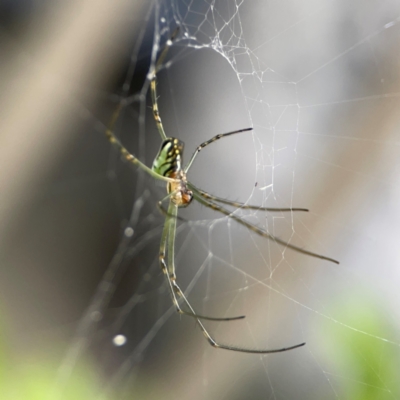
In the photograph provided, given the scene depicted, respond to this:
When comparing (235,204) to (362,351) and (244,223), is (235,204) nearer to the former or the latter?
(244,223)

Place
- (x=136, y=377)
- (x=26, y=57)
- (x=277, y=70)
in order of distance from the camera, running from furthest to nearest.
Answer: (x=26, y=57) < (x=136, y=377) < (x=277, y=70)

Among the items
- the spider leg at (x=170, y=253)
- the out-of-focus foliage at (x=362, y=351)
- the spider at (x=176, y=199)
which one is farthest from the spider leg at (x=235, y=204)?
the out-of-focus foliage at (x=362, y=351)

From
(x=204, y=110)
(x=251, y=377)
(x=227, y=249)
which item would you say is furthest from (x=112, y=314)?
(x=204, y=110)

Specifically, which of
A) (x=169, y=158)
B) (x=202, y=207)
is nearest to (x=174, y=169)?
(x=169, y=158)

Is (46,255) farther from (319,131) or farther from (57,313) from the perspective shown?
(319,131)

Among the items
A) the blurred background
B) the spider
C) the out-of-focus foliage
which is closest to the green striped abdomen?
the spider

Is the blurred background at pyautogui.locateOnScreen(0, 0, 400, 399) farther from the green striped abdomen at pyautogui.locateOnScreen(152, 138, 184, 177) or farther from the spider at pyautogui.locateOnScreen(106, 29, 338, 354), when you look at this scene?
the green striped abdomen at pyautogui.locateOnScreen(152, 138, 184, 177)

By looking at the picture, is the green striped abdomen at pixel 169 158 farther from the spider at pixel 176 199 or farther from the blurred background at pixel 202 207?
the blurred background at pixel 202 207

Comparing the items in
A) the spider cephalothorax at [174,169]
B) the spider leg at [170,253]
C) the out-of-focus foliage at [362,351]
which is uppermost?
the spider cephalothorax at [174,169]
